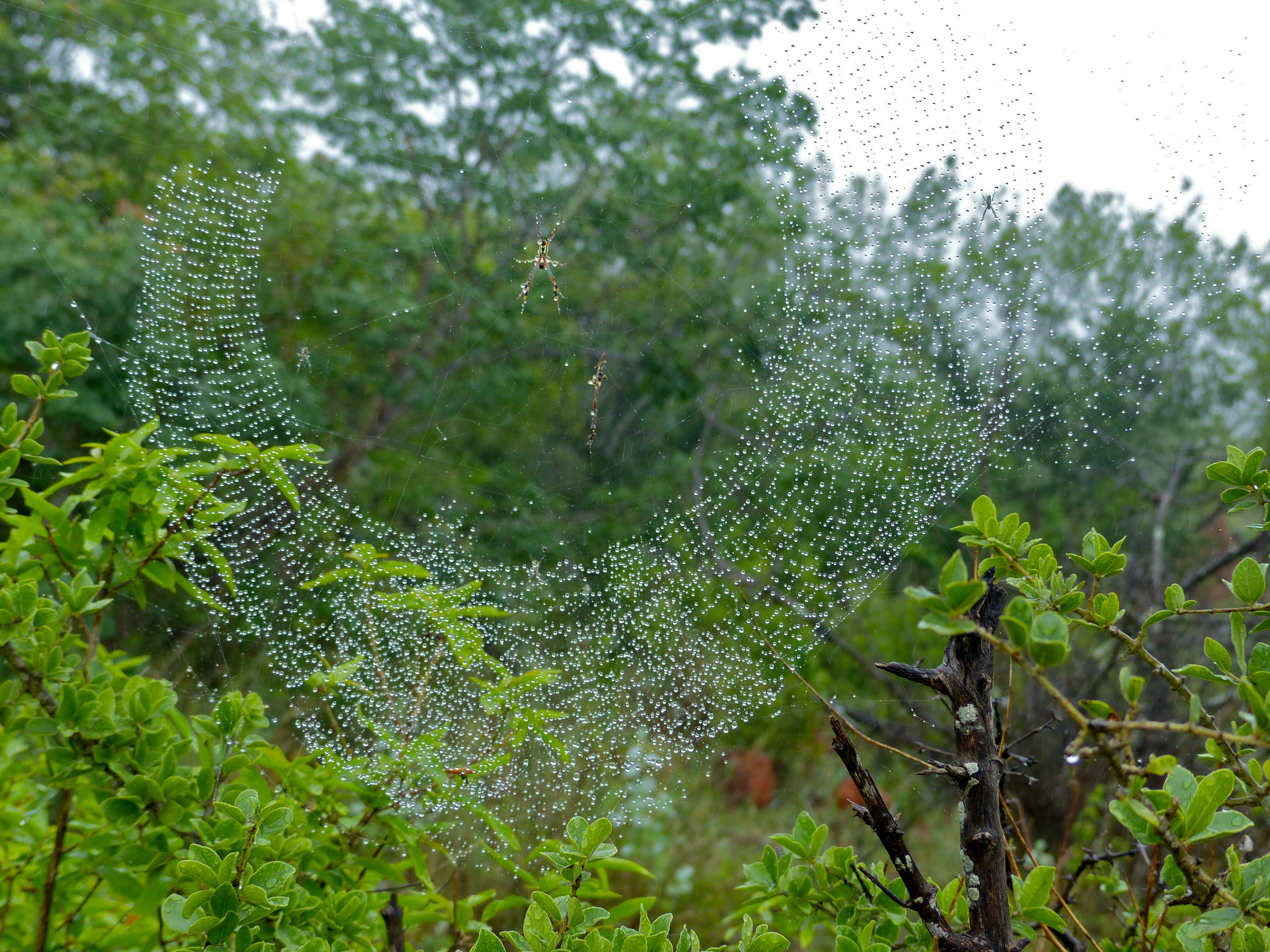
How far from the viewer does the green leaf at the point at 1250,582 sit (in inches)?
30.2

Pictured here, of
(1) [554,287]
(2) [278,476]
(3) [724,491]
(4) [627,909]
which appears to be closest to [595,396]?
(1) [554,287]

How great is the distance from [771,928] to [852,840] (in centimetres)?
265

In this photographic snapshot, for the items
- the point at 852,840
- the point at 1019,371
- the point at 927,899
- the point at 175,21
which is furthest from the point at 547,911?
the point at 175,21

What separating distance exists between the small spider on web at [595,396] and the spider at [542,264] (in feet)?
0.98

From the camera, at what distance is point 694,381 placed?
9.36ft

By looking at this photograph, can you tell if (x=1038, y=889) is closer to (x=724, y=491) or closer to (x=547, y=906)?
(x=547, y=906)

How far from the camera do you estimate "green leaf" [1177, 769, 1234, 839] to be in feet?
2.00

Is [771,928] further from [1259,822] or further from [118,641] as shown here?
[118,641]

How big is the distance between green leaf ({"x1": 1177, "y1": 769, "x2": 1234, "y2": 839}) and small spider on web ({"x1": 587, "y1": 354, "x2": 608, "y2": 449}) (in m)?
2.16

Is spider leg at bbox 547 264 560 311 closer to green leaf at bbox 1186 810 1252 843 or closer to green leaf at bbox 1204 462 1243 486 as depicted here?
green leaf at bbox 1204 462 1243 486

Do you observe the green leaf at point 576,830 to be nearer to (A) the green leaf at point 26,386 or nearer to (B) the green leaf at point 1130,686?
(B) the green leaf at point 1130,686

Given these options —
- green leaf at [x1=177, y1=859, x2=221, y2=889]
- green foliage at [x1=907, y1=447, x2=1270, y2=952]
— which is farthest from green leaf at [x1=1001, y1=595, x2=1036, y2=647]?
green leaf at [x1=177, y1=859, x2=221, y2=889]

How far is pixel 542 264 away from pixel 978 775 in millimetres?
2258

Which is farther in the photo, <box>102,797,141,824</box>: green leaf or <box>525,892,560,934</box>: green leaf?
<box>102,797,141,824</box>: green leaf
